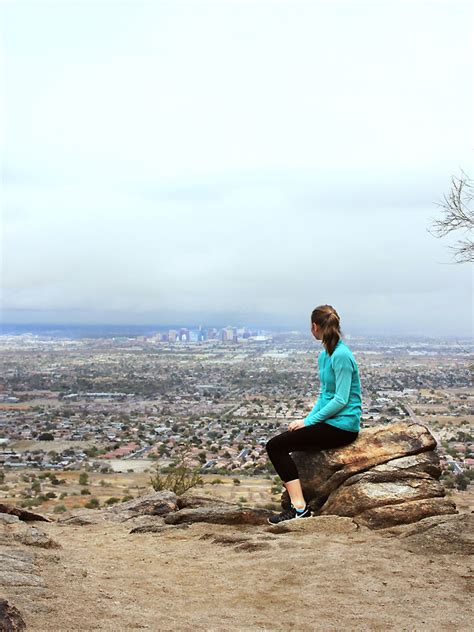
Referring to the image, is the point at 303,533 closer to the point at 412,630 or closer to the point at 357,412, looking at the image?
the point at 357,412

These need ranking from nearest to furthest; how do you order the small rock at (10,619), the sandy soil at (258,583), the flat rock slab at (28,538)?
the small rock at (10,619) → the sandy soil at (258,583) → the flat rock slab at (28,538)

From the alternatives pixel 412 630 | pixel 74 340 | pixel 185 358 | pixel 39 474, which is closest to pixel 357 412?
pixel 412 630

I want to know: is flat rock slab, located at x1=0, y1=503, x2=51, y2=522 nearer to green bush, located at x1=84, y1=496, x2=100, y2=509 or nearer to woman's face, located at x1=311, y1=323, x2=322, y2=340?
woman's face, located at x1=311, y1=323, x2=322, y2=340

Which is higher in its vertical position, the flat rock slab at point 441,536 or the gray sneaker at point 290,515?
the flat rock slab at point 441,536

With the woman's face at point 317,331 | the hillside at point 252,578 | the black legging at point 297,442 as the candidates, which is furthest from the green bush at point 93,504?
the woman's face at point 317,331

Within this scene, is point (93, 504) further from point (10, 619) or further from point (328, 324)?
point (10, 619)

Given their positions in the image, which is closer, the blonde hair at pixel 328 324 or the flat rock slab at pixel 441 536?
the flat rock slab at pixel 441 536

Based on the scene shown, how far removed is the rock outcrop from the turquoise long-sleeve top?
0.58 metres

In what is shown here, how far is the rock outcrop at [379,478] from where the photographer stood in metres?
7.95

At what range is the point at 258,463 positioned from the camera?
23.8m

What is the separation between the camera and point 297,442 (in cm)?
845

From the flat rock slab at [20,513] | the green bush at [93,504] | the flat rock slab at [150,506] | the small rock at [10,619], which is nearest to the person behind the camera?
the small rock at [10,619]

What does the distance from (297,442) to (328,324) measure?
175cm

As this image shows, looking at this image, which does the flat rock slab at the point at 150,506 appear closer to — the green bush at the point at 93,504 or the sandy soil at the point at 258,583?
the sandy soil at the point at 258,583
